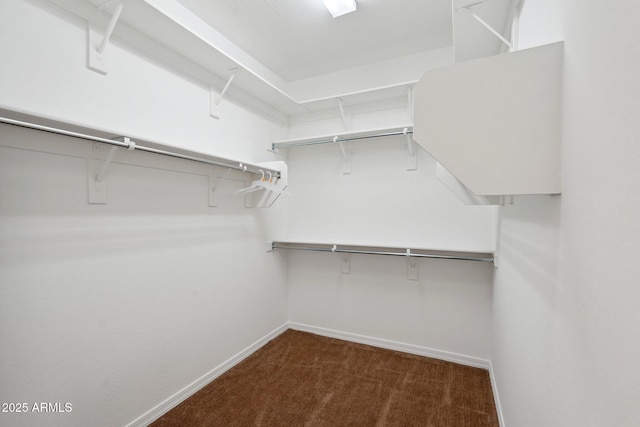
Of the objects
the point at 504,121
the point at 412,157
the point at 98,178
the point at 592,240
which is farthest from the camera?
the point at 412,157

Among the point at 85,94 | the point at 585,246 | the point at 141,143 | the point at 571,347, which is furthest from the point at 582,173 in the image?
the point at 85,94

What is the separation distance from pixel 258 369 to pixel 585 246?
236 cm

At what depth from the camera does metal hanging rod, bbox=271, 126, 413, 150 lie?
2.40 meters

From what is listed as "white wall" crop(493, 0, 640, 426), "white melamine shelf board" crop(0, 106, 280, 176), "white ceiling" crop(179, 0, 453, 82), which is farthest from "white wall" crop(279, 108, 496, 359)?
"white wall" crop(493, 0, 640, 426)

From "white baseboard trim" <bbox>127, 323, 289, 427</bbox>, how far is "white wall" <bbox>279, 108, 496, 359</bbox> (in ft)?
2.08

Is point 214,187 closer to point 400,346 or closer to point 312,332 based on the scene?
point 312,332

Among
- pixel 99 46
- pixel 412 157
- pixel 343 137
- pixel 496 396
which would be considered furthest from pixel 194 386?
pixel 412 157

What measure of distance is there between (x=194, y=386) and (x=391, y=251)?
1889 mm

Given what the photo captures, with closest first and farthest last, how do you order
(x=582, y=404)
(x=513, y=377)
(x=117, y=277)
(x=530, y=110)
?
(x=582, y=404)
(x=530, y=110)
(x=513, y=377)
(x=117, y=277)

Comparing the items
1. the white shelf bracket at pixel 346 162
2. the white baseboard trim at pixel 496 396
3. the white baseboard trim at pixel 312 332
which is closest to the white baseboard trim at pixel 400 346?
the white baseboard trim at pixel 312 332

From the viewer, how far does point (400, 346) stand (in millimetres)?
2680

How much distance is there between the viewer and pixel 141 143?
1.52m

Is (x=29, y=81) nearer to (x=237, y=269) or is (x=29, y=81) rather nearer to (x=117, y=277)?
(x=117, y=277)

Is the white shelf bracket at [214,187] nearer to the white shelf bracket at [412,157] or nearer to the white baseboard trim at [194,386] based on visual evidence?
the white baseboard trim at [194,386]
